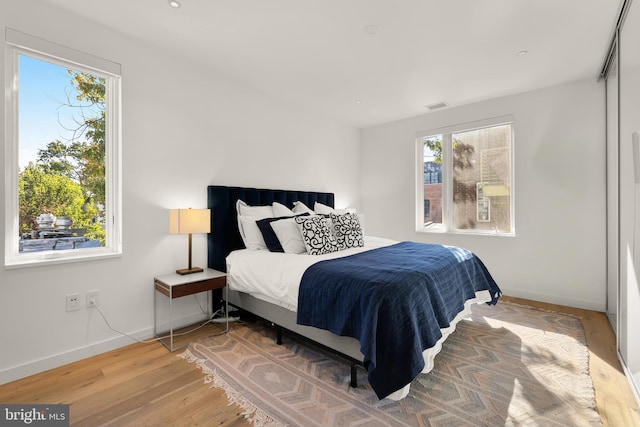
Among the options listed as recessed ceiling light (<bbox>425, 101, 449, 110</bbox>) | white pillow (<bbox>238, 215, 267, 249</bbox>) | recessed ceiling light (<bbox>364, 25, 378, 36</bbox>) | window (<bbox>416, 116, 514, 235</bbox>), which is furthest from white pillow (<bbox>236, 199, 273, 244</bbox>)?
recessed ceiling light (<bbox>425, 101, 449, 110</bbox>)

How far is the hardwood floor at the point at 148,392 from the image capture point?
1647 mm

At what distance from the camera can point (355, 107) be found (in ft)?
13.7

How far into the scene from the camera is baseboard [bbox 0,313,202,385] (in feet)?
6.49

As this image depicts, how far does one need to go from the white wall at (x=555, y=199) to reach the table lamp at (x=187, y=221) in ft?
10.8

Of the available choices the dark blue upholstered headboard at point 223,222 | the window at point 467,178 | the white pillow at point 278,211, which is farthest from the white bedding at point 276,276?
the window at point 467,178

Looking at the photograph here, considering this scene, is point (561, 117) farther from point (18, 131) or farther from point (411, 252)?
point (18, 131)

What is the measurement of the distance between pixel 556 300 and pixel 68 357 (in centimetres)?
472

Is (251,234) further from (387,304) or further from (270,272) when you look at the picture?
(387,304)

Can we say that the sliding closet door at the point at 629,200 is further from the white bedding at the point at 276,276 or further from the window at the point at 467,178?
the window at the point at 467,178

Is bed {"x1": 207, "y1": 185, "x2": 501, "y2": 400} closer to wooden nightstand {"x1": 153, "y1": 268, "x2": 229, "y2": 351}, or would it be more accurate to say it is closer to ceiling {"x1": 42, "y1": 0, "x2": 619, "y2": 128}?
wooden nightstand {"x1": 153, "y1": 268, "x2": 229, "y2": 351}

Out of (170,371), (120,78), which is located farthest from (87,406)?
(120,78)

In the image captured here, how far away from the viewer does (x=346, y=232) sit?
121 inches

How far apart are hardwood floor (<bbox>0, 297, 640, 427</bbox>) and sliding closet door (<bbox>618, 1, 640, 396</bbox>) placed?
18 cm

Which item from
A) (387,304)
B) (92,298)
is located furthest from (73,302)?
(387,304)
